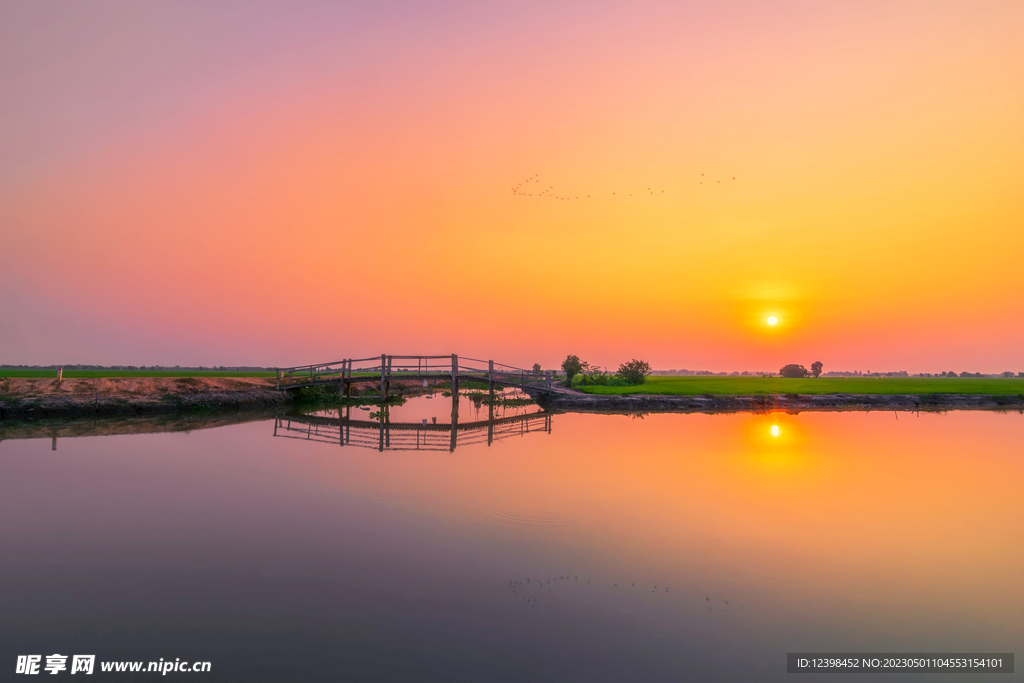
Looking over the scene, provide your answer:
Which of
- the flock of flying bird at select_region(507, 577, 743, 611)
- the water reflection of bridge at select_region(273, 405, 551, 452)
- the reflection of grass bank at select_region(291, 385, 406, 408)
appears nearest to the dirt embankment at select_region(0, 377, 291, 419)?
the reflection of grass bank at select_region(291, 385, 406, 408)

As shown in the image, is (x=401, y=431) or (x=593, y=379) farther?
(x=593, y=379)

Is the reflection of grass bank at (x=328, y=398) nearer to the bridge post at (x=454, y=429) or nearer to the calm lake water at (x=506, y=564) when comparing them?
the bridge post at (x=454, y=429)

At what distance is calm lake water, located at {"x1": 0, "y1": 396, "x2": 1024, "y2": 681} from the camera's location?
21.2 ft

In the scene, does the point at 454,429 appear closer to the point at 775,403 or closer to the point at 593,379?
the point at 775,403

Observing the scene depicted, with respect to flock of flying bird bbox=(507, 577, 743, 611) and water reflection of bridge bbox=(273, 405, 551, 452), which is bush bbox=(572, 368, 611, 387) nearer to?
water reflection of bridge bbox=(273, 405, 551, 452)

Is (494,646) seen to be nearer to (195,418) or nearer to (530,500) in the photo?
(530,500)

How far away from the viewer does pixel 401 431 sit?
2905cm

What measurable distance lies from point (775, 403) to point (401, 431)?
35034 mm

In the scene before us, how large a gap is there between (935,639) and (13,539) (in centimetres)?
1619

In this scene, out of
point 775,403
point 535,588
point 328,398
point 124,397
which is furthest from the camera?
point 328,398

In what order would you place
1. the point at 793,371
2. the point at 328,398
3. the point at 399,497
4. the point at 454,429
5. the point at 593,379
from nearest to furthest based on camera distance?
the point at 399,497 < the point at 454,429 < the point at 328,398 < the point at 593,379 < the point at 793,371

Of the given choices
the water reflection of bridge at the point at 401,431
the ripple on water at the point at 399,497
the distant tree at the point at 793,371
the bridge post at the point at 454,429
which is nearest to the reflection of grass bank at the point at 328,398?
the bridge post at the point at 454,429

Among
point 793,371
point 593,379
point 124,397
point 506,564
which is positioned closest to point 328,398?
point 124,397

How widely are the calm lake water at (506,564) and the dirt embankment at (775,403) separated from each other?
898 inches
